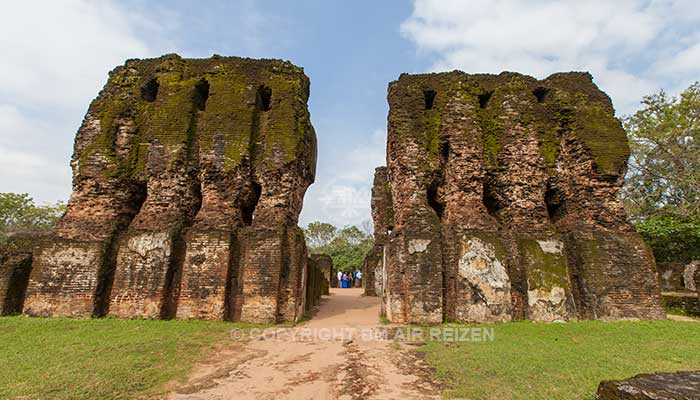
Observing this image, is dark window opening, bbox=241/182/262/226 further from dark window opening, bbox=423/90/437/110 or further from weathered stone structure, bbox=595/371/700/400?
weathered stone structure, bbox=595/371/700/400

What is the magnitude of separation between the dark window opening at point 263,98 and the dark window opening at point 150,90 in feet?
11.4

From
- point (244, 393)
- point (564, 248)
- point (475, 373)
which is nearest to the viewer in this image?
point (244, 393)

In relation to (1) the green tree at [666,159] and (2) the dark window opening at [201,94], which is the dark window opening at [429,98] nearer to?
(2) the dark window opening at [201,94]

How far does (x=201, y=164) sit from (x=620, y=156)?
12290 millimetres

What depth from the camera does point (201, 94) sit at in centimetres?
1203

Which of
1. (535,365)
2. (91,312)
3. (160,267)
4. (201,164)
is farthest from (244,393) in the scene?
(201,164)

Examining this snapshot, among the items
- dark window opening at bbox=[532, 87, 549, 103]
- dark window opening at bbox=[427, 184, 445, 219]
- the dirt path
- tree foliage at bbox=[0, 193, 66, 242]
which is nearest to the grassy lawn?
the dirt path

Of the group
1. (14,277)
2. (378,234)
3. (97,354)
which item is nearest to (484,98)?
(378,234)

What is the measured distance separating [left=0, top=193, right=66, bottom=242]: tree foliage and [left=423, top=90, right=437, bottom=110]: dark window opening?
3127 cm

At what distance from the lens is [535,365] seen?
5.42 meters

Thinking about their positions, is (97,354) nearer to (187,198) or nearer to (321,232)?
(187,198)

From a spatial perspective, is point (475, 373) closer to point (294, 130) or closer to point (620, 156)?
point (294, 130)

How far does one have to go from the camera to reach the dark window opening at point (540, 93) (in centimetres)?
1222

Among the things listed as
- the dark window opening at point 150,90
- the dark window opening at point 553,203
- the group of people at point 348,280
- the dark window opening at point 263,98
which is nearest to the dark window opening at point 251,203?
the dark window opening at point 263,98
